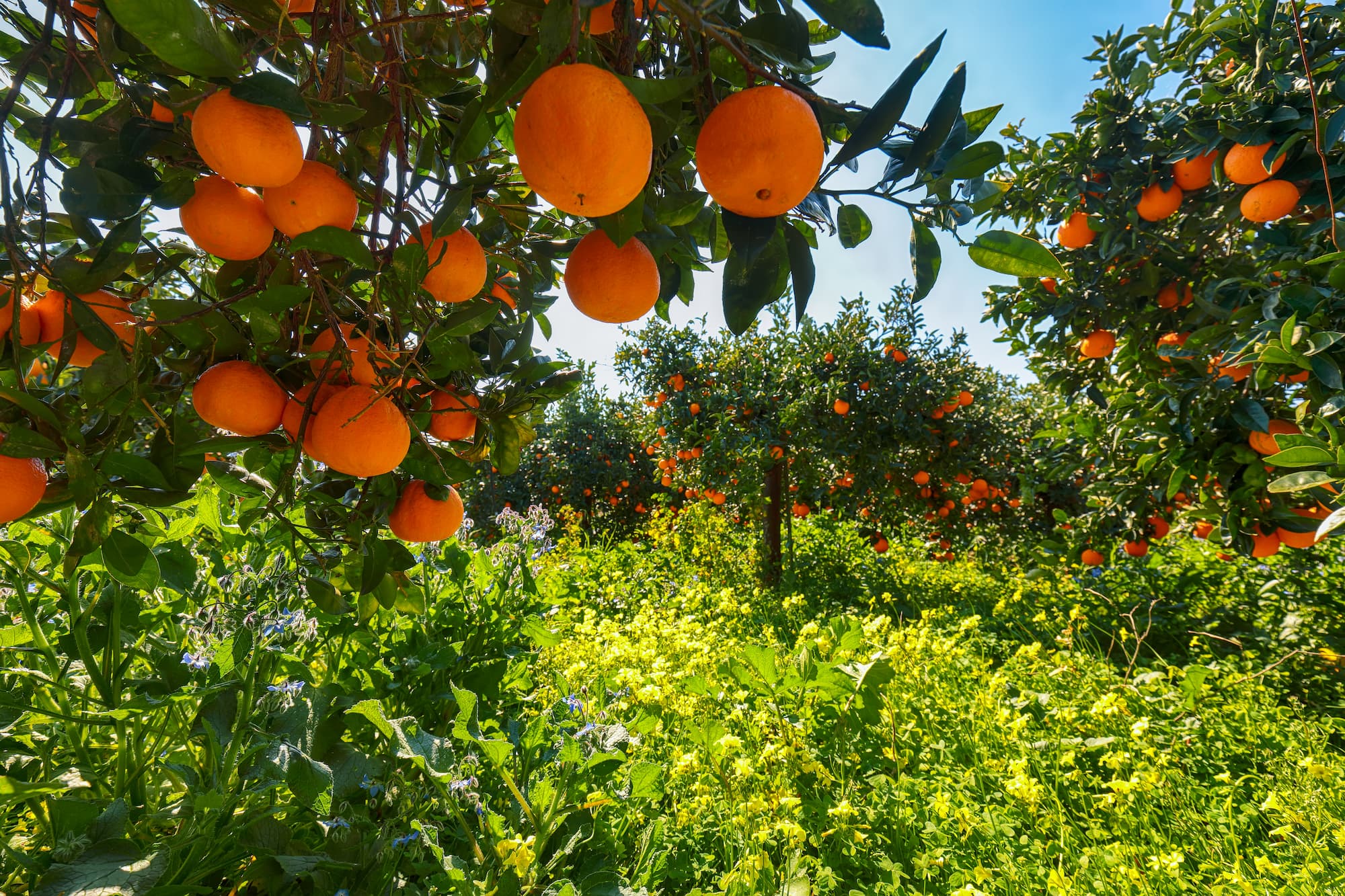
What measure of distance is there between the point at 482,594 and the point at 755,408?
3.60 m

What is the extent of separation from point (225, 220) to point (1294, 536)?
3186 millimetres

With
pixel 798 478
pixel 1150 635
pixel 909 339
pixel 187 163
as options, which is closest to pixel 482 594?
pixel 187 163

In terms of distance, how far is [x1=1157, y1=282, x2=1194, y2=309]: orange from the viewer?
260 centimetres

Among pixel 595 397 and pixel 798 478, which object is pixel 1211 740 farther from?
pixel 595 397

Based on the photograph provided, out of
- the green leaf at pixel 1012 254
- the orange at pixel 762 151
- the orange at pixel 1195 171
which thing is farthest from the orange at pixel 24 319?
the orange at pixel 1195 171

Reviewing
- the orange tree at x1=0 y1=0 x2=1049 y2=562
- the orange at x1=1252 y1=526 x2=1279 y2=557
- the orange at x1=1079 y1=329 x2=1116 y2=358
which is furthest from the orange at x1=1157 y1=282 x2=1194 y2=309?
the orange tree at x1=0 y1=0 x2=1049 y2=562

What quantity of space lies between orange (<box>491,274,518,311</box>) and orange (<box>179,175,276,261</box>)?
362mm

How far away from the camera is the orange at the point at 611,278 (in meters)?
0.65

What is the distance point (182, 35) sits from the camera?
485mm

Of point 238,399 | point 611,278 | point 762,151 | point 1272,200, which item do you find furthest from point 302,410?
point 1272,200

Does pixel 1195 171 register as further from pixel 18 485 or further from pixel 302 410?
pixel 18 485

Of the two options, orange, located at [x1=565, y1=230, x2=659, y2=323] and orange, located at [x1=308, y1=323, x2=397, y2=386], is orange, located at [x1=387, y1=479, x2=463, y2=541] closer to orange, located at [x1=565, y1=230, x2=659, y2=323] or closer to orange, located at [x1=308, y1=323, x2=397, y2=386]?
orange, located at [x1=308, y1=323, x2=397, y2=386]

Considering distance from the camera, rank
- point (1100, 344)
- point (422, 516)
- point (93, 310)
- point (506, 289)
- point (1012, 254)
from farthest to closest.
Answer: point (1100, 344)
point (506, 289)
point (422, 516)
point (93, 310)
point (1012, 254)

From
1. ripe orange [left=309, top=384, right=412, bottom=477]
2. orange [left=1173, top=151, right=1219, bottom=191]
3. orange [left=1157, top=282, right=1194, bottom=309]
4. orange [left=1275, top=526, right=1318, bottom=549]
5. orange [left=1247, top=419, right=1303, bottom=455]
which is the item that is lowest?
ripe orange [left=309, top=384, right=412, bottom=477]
